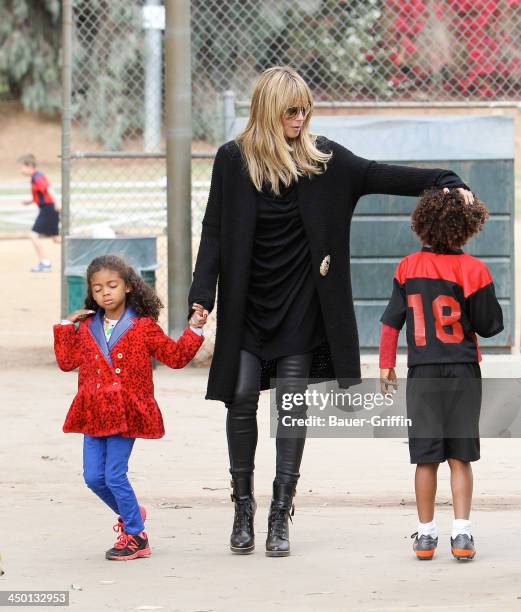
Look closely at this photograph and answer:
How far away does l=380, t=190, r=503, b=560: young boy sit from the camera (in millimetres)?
4973

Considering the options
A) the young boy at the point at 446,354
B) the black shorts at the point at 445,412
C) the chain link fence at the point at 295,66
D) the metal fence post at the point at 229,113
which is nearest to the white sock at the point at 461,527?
the young boy at the point at 446,354

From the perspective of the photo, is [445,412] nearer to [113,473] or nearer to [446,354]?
[446,354]

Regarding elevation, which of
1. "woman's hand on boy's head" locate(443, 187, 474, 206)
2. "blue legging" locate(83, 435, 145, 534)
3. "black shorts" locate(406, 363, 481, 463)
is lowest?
"blue legging" locate(83, 435, 145, 534)

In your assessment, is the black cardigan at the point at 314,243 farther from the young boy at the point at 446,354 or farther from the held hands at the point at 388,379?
the young boy at the point at 446,354

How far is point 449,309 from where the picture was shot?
498cm

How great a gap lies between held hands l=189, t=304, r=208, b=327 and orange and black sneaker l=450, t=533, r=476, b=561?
121 cm

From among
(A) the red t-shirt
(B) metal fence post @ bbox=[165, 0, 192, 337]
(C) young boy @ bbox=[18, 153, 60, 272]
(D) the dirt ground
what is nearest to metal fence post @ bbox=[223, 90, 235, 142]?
(B) metal fence post @ bbox=[165, 0, 192, 337]

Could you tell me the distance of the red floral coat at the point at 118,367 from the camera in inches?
199

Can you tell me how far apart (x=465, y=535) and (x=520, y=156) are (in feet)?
69.7

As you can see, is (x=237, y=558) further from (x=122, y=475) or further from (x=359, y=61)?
(x=359, y=61)

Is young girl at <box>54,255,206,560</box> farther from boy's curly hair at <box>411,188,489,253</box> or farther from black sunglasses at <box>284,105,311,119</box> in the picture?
boy's curly hair at <box>411,188,489,253</box>

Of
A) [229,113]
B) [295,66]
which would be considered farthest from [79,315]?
[295,66]

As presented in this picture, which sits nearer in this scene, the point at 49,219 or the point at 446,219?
the point at 446,219

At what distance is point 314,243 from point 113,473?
3.68 ft
